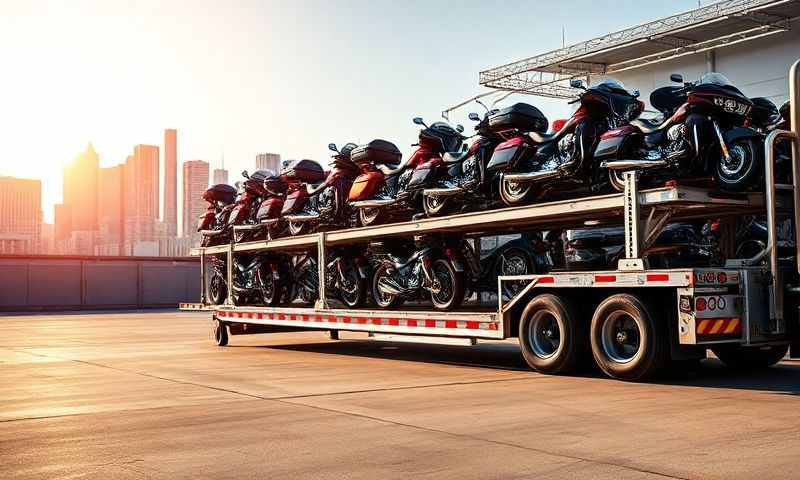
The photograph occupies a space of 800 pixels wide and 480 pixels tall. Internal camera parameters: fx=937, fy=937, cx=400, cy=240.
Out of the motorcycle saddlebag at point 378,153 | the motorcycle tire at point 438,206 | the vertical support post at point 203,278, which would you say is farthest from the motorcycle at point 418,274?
the vertical support post at point 203,278

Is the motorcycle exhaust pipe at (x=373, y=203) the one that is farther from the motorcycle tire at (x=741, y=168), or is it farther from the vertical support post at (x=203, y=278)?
the vertical support post at (x=203, y=278)

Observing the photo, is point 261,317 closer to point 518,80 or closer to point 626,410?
point 626,410

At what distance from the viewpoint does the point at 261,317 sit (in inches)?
613

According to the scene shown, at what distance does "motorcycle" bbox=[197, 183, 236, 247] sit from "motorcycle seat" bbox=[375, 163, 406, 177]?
533 cm

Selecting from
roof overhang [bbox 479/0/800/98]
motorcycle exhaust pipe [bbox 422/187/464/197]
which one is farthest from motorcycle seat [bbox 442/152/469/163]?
roof overhang [bbox 479/0/800/98]

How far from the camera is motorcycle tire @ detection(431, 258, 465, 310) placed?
40.0ft

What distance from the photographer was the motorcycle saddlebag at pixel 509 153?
11008mm

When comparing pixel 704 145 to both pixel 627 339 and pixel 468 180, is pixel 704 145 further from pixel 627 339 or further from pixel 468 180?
pixel 468 180

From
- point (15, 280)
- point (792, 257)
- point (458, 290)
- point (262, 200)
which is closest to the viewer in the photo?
point (792, 257)

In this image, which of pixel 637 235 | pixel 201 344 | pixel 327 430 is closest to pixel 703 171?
pixel 637 235

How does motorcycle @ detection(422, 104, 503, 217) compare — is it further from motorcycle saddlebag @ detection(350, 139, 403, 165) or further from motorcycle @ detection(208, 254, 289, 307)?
motorcycle @ detection(208, 254, 289, 307)

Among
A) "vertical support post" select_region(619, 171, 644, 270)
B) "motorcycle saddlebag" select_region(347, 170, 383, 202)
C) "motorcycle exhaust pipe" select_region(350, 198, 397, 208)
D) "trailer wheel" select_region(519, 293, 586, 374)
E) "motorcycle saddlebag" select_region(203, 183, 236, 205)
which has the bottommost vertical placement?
"trailer wheel" select_region(519, 293, 586, 374)

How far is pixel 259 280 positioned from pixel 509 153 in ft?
23.5

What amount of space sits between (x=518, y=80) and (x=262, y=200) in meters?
33.7
